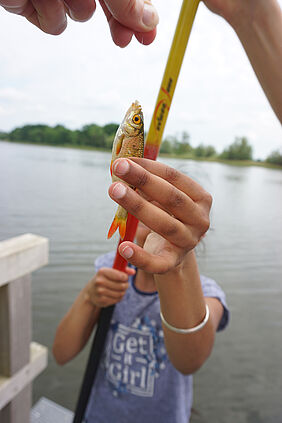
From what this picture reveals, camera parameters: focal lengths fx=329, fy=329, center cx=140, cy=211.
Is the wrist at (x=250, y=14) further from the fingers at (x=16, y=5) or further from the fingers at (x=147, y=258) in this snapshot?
the fingers at (x=147, y=258)

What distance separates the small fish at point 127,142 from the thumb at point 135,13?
283 millimetres

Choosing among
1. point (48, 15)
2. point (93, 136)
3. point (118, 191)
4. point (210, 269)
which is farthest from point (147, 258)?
point (210, 269)

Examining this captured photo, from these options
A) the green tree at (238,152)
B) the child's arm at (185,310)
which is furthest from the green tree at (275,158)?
the child's arm at (185,310)

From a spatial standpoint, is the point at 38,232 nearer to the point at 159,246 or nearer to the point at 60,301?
the point at 60,301

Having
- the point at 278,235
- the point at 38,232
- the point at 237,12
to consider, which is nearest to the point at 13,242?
the point at 237,12

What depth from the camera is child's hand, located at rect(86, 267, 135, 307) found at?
1424 millimetres

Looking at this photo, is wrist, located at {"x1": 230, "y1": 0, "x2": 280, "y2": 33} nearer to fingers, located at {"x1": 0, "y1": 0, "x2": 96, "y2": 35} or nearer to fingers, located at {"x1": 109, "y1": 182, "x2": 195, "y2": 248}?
fingers, located at {"x1": 0, "y1": 0, "x2": 96, "y2": 35}

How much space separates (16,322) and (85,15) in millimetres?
1345

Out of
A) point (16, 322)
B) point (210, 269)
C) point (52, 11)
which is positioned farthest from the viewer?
point (210, 269)

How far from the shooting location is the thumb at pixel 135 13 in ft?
2.82

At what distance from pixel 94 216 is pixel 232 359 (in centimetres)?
484

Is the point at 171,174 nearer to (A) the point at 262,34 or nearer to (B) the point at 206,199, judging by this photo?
(B) the point at 206,199

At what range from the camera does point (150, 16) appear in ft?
2.98

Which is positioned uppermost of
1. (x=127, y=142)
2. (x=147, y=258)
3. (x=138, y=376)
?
(x=127, y=142)
